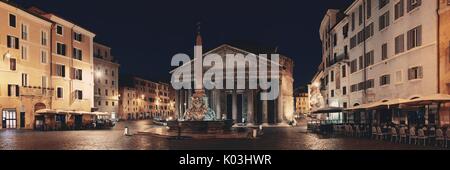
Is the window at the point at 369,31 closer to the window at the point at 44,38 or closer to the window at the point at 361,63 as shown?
the window at the point at 361,63

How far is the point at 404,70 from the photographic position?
31453mm

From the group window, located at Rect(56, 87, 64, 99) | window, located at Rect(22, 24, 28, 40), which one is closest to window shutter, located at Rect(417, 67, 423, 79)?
window, located at Rect(22, 24, 28, 40)

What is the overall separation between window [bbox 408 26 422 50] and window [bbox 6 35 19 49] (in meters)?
36.8

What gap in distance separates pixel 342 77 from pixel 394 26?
15.7 metres

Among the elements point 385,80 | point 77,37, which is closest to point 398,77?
point 385,80

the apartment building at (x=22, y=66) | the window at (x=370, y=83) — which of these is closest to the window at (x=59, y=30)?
the apartment building at (x=22, y=66)

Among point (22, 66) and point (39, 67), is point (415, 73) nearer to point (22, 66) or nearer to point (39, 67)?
point (22, 66)

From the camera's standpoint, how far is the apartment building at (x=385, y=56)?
91.6 ft

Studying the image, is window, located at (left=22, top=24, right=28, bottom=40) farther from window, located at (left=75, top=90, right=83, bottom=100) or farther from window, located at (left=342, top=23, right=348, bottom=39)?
window, located at (left=342, top=23, right=348, bottom=39)

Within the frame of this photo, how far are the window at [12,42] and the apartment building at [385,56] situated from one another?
110 feet

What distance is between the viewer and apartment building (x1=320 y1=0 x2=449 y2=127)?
27922mm

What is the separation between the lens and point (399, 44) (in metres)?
32.3

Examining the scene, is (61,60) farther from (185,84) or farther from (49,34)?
(185,84)

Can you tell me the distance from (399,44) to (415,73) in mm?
3315
